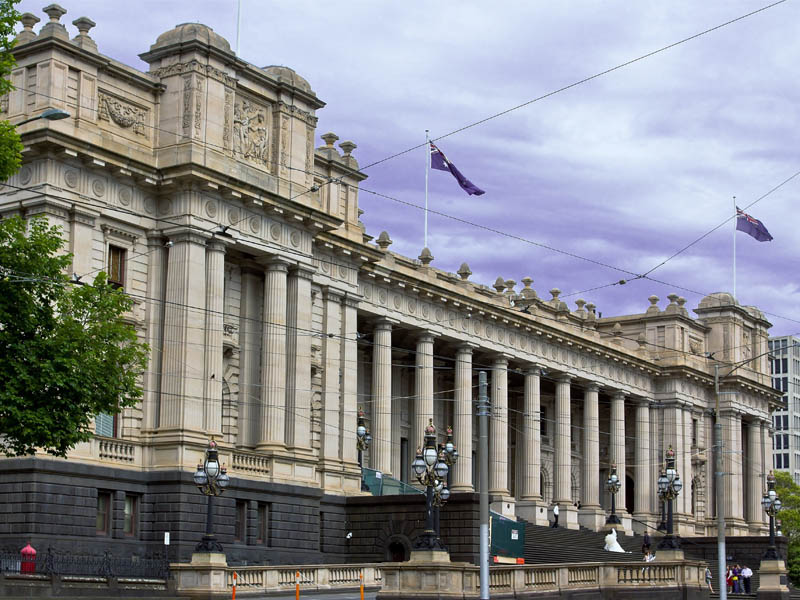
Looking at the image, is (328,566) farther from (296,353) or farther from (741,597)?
(741,597)

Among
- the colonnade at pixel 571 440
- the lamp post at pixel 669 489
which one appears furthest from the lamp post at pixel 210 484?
the colonnade at pixel 571 440

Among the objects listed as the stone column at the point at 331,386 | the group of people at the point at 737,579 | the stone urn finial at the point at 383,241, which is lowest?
the group of people at the point at 737,579

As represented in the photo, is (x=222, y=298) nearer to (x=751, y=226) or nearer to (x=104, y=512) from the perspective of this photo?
(x=104, y=512)

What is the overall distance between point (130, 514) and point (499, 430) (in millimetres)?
32043

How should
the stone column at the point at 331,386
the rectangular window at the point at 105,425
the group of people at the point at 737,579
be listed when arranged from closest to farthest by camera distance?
the rectangular window at the point at 105,425 → the stone column at the point at 331,386 → the group of people at the point at 737,579

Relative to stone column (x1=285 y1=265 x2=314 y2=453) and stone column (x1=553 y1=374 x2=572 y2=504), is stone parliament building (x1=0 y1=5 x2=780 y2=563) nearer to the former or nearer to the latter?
stone column (x1=285 y1=265 x2=314 y2=453)

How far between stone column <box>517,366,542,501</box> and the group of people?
45.6 ft

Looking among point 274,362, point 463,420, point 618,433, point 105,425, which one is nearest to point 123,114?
point 274,362

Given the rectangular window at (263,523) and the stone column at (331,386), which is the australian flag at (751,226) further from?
the rectangular window at (263,523)

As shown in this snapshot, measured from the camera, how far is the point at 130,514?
48.6 meters

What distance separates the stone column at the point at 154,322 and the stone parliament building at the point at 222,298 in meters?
0.06

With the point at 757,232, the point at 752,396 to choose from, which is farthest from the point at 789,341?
the point at 757,232

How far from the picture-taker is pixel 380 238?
68125 millimetres

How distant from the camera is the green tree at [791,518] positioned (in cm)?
10688
